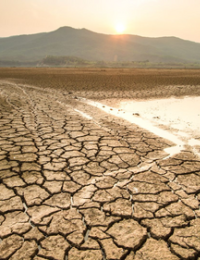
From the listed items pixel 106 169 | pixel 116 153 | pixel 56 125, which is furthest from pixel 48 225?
pixel 56 125

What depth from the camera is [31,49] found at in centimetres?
10462

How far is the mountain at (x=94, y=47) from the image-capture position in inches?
3767

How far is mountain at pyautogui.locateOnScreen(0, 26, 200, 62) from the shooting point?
314 feet

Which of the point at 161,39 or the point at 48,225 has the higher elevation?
the point at 161,39

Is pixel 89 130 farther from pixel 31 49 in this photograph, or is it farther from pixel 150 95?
pixel 31 49

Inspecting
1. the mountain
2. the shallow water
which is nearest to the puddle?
the shallow water

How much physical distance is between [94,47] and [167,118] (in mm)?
113594

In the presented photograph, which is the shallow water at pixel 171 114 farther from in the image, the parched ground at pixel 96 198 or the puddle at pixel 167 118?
the parched ground at pixel 96 198

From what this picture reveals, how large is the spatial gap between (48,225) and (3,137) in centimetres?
218

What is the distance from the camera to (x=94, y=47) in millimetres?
109562

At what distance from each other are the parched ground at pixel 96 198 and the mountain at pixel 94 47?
9101cm

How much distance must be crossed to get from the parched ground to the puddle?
32 centimetres

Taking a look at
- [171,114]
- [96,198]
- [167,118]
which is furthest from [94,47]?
[96,198]

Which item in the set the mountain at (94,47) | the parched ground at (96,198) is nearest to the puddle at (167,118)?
the parched ground at (96,198)
